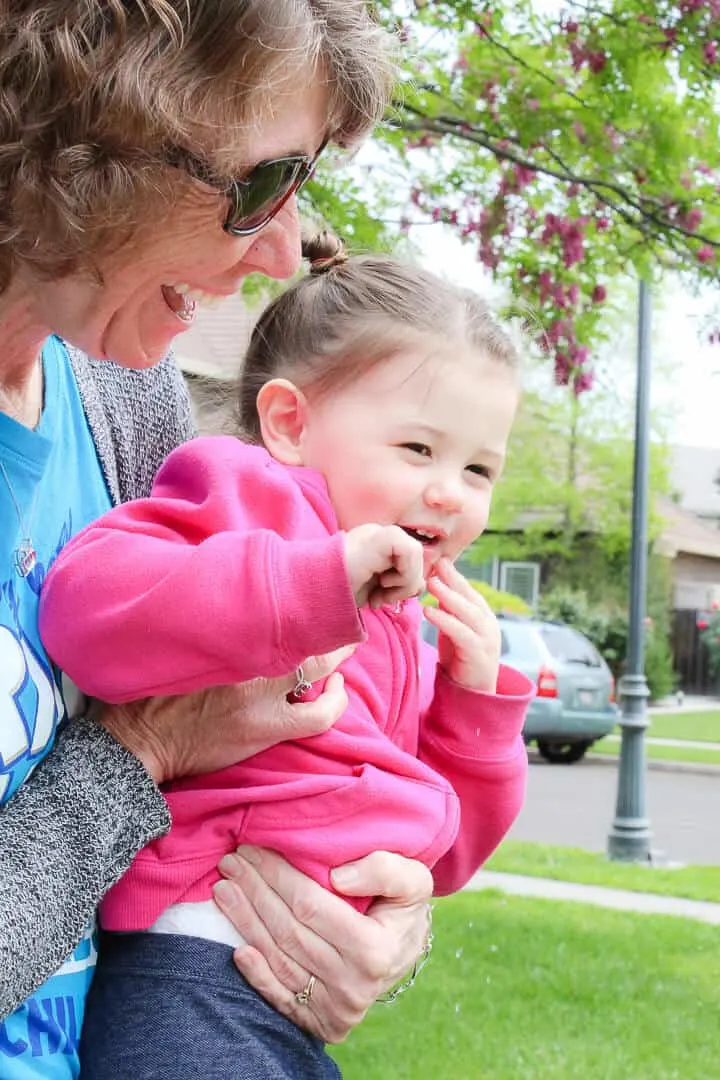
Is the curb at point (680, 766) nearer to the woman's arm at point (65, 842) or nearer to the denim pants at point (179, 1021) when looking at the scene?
the denim pants at point (179, 1021)

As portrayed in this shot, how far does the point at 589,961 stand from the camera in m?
7.53

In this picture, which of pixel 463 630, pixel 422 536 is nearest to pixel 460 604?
pixel 463 630

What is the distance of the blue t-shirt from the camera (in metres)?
1.69

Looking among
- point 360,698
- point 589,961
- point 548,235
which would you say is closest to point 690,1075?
point 589,961

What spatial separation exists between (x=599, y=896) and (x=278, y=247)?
846cm

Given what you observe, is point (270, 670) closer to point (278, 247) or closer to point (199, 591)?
point (199, 591)

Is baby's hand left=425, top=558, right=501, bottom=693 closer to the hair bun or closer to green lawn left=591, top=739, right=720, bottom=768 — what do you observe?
the hair bun

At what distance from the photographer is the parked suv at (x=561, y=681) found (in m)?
18.7

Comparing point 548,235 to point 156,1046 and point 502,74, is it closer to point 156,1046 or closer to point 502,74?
point 502,74

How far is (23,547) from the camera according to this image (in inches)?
70.4

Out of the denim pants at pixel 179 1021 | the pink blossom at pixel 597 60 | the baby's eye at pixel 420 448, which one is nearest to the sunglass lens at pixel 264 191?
the baby's eye at pixel 420 448

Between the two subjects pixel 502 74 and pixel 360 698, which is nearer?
pixel 360 698

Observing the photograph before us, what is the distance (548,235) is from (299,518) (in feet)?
17.2

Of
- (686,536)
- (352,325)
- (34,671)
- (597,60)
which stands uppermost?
(686,536)
